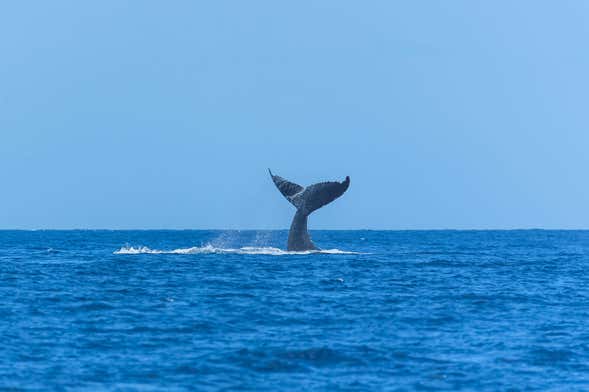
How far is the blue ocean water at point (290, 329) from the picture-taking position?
19.7 metres

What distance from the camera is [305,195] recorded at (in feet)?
146

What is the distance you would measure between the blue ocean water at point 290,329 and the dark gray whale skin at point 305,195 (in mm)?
2763

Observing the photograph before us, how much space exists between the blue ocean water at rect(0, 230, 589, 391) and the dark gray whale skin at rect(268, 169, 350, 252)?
2.76 m

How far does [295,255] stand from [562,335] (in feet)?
82.8

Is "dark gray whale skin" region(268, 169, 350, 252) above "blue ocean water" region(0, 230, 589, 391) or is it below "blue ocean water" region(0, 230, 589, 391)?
above

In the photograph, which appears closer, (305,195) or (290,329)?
(290,329)

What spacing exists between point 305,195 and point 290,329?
19.6 metres

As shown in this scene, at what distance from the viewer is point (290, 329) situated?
25.1 m

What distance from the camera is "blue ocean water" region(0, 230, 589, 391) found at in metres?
19.7

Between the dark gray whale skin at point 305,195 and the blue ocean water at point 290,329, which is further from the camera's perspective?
the dark gray whale skin at point 305,195

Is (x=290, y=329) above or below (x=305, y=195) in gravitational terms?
below

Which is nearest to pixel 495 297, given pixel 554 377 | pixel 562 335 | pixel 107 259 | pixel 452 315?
pixel 452 315

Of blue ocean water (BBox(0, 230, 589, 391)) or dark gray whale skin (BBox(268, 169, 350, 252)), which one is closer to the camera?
blue ocean water (BBox(0, 230, 589, 391))

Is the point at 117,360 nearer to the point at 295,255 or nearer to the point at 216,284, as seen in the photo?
the point at 216,284
